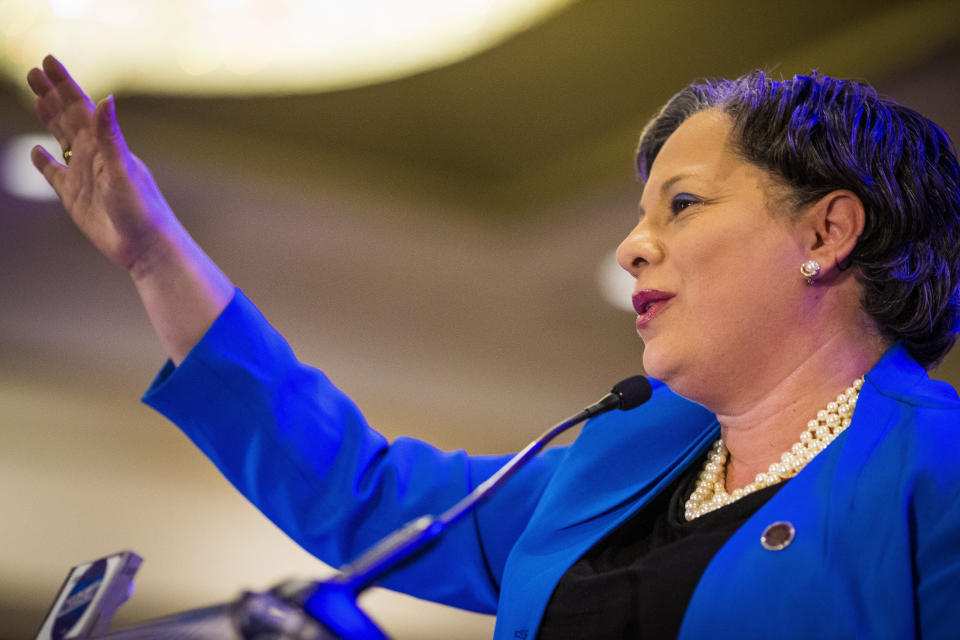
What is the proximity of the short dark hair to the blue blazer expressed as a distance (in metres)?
0.09

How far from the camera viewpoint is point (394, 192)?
3.31 meters

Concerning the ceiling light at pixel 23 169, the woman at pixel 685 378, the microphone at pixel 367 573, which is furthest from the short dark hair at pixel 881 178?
the ceiling light at pixel 23 169

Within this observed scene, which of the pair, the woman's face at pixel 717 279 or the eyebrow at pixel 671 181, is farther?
the eyebrow at pixel 671 181

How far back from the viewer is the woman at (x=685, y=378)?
1024 millimetres

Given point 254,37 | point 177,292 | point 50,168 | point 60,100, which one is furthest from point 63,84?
point 254,37

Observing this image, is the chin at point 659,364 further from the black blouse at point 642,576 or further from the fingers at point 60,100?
the fingers at point 60,100

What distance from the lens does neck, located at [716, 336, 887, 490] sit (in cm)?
114

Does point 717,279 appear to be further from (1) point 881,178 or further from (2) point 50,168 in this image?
(2) point 50,168

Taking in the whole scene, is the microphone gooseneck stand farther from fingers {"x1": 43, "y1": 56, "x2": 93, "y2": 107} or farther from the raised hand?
Answer: fingers {"x1": 43, "y1": 56, "x2": 93, "y2": 107}

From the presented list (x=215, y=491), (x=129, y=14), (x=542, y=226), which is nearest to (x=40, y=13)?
(x=129, y=14)

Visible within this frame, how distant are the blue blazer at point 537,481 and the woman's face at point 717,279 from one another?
14 centimetres

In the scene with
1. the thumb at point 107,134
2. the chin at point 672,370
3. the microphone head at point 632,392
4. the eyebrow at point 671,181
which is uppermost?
the thumb at point 107,134

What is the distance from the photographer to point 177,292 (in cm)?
125

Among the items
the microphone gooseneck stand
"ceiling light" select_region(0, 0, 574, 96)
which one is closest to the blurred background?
"ceiling light" select_region(0, 0, 574, 96)
